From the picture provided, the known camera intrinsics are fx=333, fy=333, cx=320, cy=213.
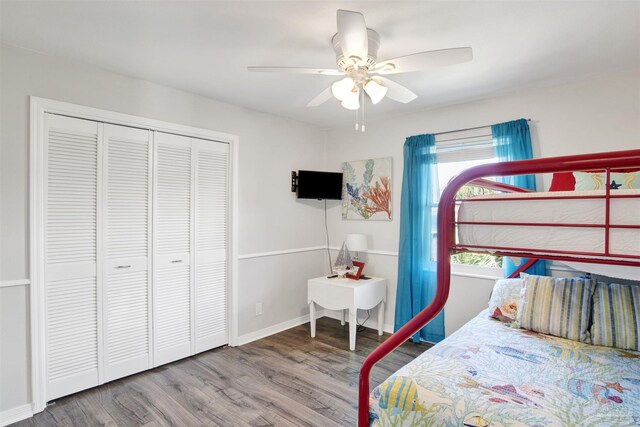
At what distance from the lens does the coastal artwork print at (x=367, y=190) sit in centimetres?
389

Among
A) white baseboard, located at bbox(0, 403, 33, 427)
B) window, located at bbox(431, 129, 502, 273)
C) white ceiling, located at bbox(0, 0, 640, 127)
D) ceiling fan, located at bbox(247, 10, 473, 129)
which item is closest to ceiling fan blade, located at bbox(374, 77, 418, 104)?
ceiling fan, located at bbox(247, 10, 473, 129)

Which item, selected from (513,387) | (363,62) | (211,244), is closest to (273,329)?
(211,244)

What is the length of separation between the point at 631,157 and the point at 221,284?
322 cm

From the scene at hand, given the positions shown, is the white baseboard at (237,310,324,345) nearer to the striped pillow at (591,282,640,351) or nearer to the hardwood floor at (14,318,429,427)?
the hardwood floor at (14,318,429,427)

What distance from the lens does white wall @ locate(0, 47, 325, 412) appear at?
2178 millimetres

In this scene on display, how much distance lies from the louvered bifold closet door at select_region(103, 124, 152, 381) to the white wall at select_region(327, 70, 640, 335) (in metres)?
2.32

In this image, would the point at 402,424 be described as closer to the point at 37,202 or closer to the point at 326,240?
the point at 37,202

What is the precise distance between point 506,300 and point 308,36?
2.38 meters

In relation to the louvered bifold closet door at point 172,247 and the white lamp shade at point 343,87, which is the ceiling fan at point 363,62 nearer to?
the white lamp shade at point 343,87

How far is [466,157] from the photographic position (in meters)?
3.31

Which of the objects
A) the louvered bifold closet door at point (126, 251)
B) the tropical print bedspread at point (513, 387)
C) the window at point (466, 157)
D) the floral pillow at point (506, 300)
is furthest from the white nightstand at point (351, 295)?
the louvered bifold closet door at point (126, 251)

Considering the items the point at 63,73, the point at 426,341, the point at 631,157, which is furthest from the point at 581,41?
the point at 63,73

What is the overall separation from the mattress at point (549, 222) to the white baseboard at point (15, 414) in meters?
2.93

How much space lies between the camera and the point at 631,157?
3.20 feet
